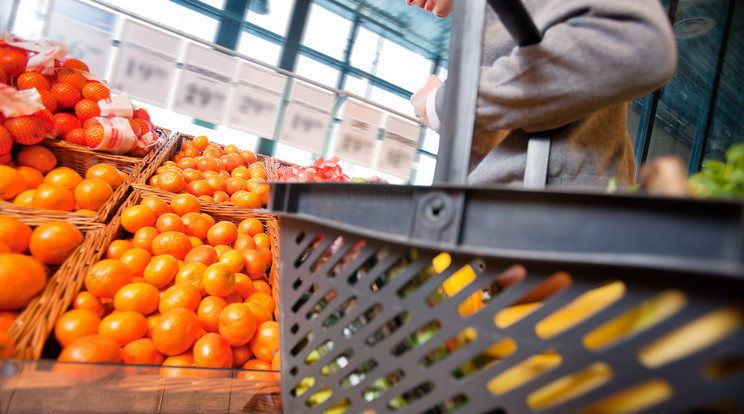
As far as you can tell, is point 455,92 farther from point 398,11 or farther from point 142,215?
point 398,11

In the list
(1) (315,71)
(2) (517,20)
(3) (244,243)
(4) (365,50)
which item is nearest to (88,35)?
(3) (244,243)

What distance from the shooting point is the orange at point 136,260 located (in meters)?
1.04

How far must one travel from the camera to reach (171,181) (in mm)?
1556

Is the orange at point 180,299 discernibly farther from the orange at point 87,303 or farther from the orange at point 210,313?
the orange at point 87,303

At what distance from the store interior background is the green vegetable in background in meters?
1.99

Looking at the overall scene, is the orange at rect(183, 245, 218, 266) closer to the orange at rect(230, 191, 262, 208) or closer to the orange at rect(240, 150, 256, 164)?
the orange at rect(230, 191, 262, 208)

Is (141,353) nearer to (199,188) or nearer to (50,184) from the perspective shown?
(50,184)

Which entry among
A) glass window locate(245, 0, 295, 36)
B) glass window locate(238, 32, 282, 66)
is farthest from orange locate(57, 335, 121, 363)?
glass window locate(245, 0, 295, 36)

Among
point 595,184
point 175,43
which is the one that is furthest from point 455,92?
point 175,43

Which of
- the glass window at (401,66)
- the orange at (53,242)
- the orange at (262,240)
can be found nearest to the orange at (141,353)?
the orange at (53,242)

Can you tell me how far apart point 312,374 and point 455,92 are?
1.27 feet

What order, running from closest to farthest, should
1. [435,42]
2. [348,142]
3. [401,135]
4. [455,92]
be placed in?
[455,92]
[348,142]
[401,135]
[435,42]

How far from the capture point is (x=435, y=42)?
16.8 ft

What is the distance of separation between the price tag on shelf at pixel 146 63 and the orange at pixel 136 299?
4.19ft
